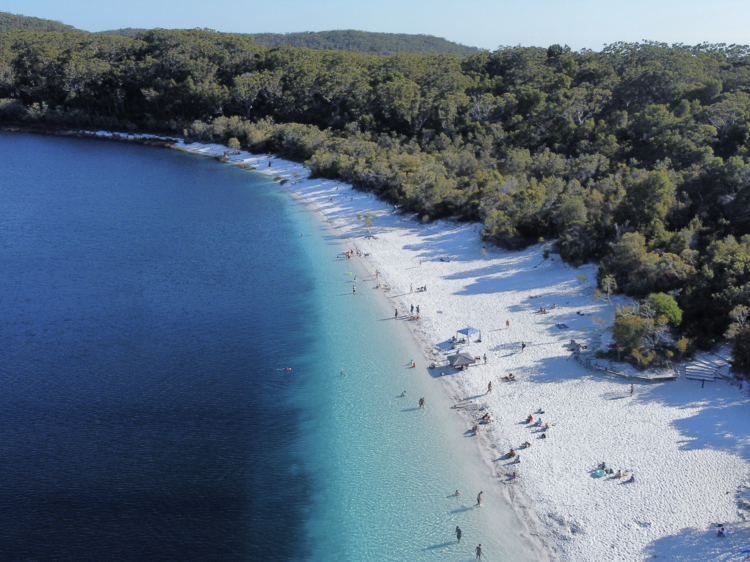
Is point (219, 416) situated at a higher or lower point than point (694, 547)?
higher

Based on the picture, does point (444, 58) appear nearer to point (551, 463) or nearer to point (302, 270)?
point (302, 270)

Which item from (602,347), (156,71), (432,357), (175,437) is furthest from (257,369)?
(156,71)

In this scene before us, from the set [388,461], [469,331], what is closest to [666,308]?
[469,331]

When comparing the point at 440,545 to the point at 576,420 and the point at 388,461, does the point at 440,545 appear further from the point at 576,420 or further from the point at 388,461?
the point at 576,420

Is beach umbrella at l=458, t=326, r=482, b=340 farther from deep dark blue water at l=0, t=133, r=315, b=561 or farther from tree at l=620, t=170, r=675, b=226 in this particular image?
tree at l=620, t=170, r=675, b=226

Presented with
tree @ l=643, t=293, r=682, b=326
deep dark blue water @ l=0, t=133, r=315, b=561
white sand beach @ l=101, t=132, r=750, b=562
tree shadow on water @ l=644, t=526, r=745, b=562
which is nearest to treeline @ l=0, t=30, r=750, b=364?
tree @ l=643, t=293, r=682, b=326

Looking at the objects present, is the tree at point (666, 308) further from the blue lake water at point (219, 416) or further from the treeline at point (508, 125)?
the blue lake water at point (219, 416)
